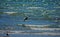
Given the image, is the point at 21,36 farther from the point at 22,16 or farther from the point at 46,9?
the point at 46,9

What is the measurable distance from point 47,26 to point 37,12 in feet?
0.74

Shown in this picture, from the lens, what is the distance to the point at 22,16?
2.92 metres

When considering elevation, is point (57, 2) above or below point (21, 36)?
above

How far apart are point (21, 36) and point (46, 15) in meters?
0.43

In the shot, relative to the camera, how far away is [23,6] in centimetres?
290

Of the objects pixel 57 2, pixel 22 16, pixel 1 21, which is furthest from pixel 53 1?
pixel 1 21

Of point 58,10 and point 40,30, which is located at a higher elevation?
point 58,10

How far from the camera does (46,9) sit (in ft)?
9.50

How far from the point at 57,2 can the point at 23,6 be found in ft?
1.47

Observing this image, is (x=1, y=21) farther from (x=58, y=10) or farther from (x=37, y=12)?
(x=58, y=10)

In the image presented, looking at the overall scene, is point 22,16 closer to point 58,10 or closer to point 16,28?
point 16,28

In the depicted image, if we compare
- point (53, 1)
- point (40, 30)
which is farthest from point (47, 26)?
point (53, 1)

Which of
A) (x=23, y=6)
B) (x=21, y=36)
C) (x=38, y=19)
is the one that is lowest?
(x=21, y=36)

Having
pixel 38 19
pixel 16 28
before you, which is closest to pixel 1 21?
pixel 16 28
